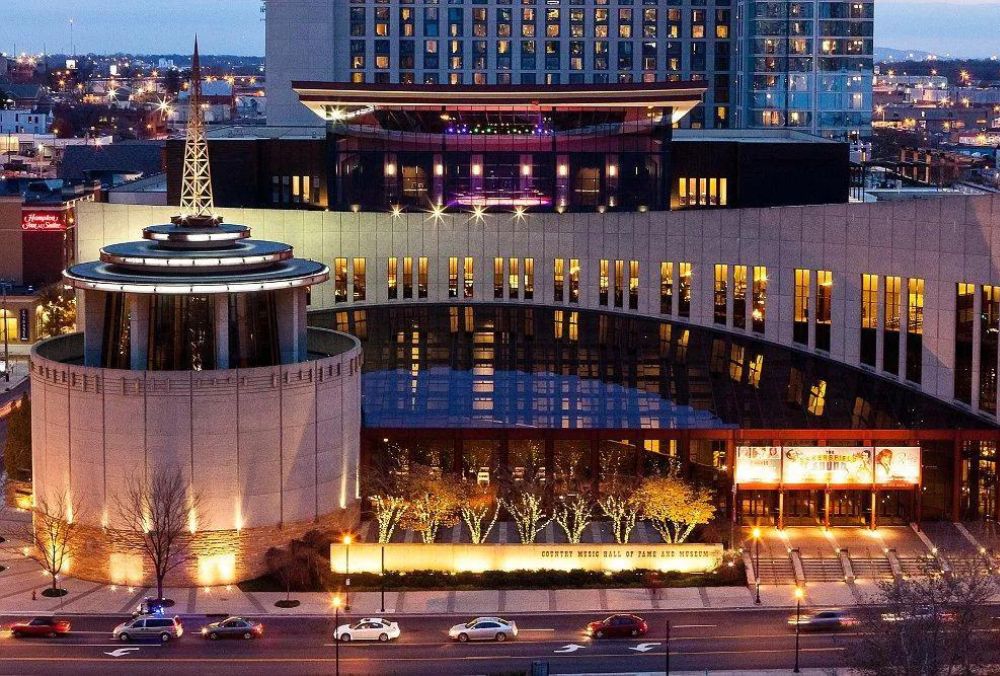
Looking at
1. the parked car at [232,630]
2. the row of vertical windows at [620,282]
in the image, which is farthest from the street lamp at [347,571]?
the row of vertical windows at [620,282]

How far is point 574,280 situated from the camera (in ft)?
464

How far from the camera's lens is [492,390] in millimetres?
117562

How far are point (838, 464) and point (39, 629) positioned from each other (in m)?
45.7

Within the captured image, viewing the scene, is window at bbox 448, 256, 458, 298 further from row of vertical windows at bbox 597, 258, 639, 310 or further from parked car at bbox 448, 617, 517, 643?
parked car at bbox 448, 617, 517, 643

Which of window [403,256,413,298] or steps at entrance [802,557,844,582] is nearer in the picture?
steps at entrance [802,557,844,582]

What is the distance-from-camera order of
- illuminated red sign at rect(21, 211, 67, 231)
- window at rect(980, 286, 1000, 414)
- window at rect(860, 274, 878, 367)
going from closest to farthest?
window at rect(980, 286, 1000, 414), window at rect(860, 274, 878, 367), illuminated red sign at rect(21, 211, 67, 231)

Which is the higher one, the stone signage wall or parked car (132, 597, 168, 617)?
the stone signage wall

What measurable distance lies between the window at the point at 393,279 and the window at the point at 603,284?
15.4 metres

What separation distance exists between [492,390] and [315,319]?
25.4 meters

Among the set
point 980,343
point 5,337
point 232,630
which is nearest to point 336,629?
point 232,630

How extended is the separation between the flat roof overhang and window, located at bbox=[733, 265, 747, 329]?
20.4m

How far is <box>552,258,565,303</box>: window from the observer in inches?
5591

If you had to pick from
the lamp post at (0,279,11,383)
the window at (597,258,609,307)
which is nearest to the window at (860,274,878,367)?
the window at (597,258,609,307)

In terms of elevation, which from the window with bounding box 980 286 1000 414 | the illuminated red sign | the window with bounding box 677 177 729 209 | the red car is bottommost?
the red car
